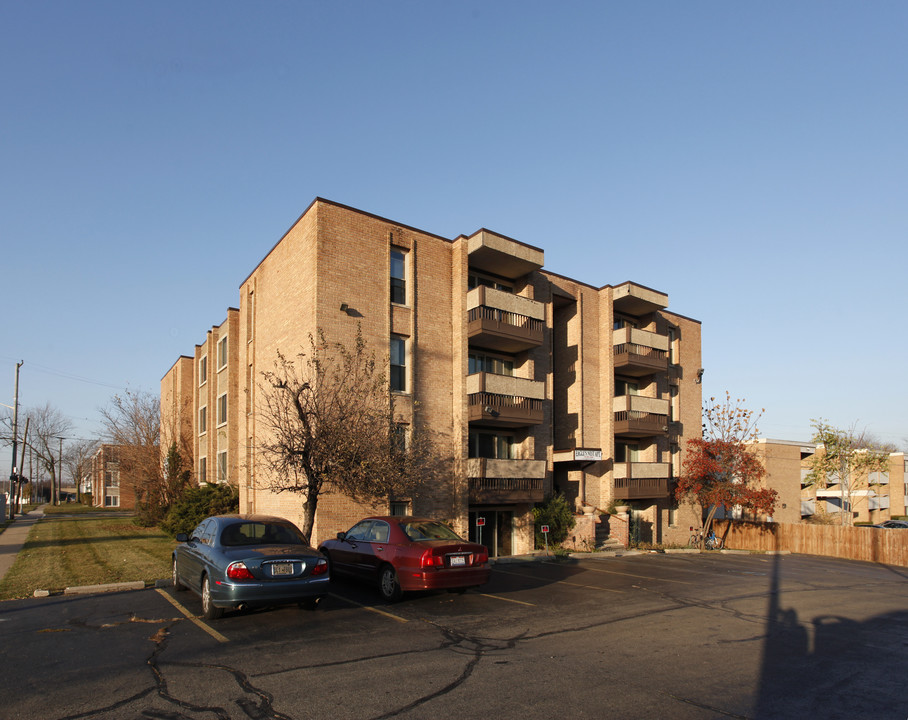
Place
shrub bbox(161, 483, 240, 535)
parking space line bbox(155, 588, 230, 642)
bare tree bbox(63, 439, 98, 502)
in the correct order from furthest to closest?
bare tree bbox(63, 439, 98, 502)
shrub bbox(161, 483, 240, 535)
parking space line bbox(155, 588, 230, 642)

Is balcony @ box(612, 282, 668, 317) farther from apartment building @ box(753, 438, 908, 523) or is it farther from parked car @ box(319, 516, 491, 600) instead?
parked car @ box(319, 516, 491, 600)

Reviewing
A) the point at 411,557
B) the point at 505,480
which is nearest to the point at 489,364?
the point at 505,480

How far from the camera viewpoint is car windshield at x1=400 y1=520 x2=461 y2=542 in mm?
12180

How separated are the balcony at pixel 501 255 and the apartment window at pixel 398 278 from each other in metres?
2.62

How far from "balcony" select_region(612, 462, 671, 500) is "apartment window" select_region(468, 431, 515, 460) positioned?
18.3 feet

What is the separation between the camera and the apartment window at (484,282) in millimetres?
24344

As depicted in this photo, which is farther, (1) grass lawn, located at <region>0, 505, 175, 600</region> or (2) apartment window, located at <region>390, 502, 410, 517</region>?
(2) apartment window, located at <region>390, 502, 410, 517</region>

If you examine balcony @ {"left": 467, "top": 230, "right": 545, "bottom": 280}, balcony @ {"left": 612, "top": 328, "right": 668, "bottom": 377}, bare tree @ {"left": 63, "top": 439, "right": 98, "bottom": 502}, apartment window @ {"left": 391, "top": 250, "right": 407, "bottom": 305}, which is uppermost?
balcony @ {"left": 467, "top": 230, "right": 545, "bottom": 280}

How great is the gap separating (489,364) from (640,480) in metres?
9.29

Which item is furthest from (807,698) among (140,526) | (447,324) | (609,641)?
(140,526)

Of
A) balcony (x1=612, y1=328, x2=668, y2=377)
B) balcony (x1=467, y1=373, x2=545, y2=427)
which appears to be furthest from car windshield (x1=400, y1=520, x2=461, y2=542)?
balcony (x1=612, y1=328, x2=668, y2=377)

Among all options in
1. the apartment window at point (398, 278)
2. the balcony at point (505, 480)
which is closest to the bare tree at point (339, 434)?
the apartment window at point (398, 278)

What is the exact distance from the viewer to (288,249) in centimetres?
2162

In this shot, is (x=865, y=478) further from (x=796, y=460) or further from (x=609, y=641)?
(x=609, y=641)
